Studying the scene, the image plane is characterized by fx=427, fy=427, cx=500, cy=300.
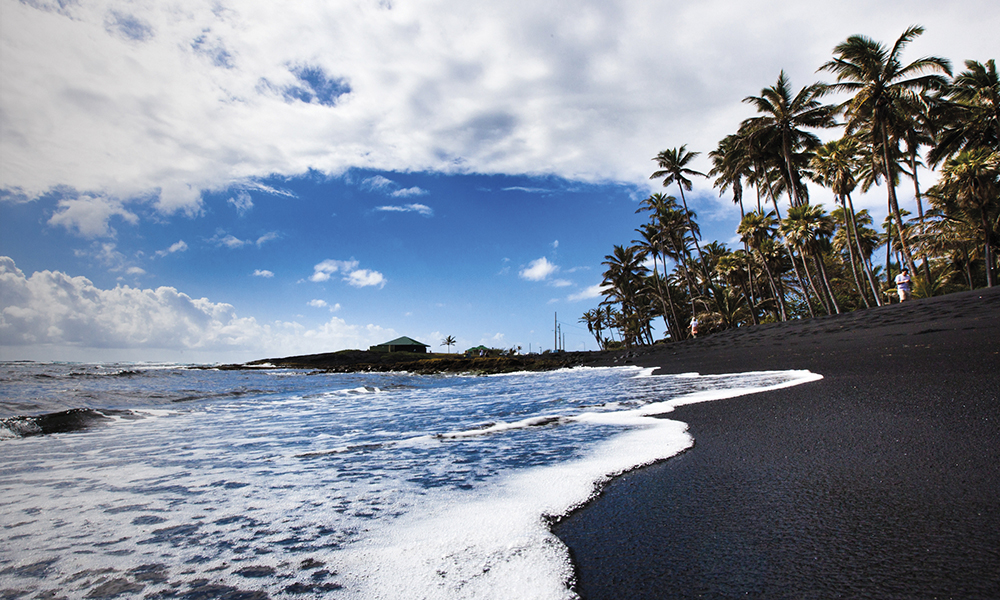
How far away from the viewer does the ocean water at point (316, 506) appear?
1.63 metres

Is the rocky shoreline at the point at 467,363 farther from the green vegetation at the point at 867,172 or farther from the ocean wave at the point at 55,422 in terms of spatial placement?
the ocean wave at the point at 55,422

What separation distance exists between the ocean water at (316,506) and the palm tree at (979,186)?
1939 cm

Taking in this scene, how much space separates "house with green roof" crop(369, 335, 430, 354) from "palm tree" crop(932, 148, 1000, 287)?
57201mm

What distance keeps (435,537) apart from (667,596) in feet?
3.35

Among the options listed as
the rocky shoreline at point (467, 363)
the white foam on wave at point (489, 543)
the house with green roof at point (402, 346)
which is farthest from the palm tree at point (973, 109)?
the house with green roof at point (402, 346)

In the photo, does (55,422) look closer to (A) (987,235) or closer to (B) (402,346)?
(A) (987,235)

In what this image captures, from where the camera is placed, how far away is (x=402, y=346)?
214ft

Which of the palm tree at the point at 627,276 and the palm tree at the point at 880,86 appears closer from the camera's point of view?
the palm tree at the point at 880,86

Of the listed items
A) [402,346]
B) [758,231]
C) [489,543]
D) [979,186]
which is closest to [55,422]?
[489,543]

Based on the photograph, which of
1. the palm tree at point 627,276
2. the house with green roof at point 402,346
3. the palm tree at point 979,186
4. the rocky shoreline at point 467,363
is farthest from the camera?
the house with green roof at point 402,346

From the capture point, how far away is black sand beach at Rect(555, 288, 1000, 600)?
58.1 inches

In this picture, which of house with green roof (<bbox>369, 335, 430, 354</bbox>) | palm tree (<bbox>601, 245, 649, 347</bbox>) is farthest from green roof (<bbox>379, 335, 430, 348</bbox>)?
palm tree (<bbox>601, 245, 649, 347</bbox>)

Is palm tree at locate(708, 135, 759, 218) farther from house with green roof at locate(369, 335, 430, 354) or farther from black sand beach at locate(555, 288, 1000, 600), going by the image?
house with green roof at locate(369, 335, 430, 354)

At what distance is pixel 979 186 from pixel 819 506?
2244cm
